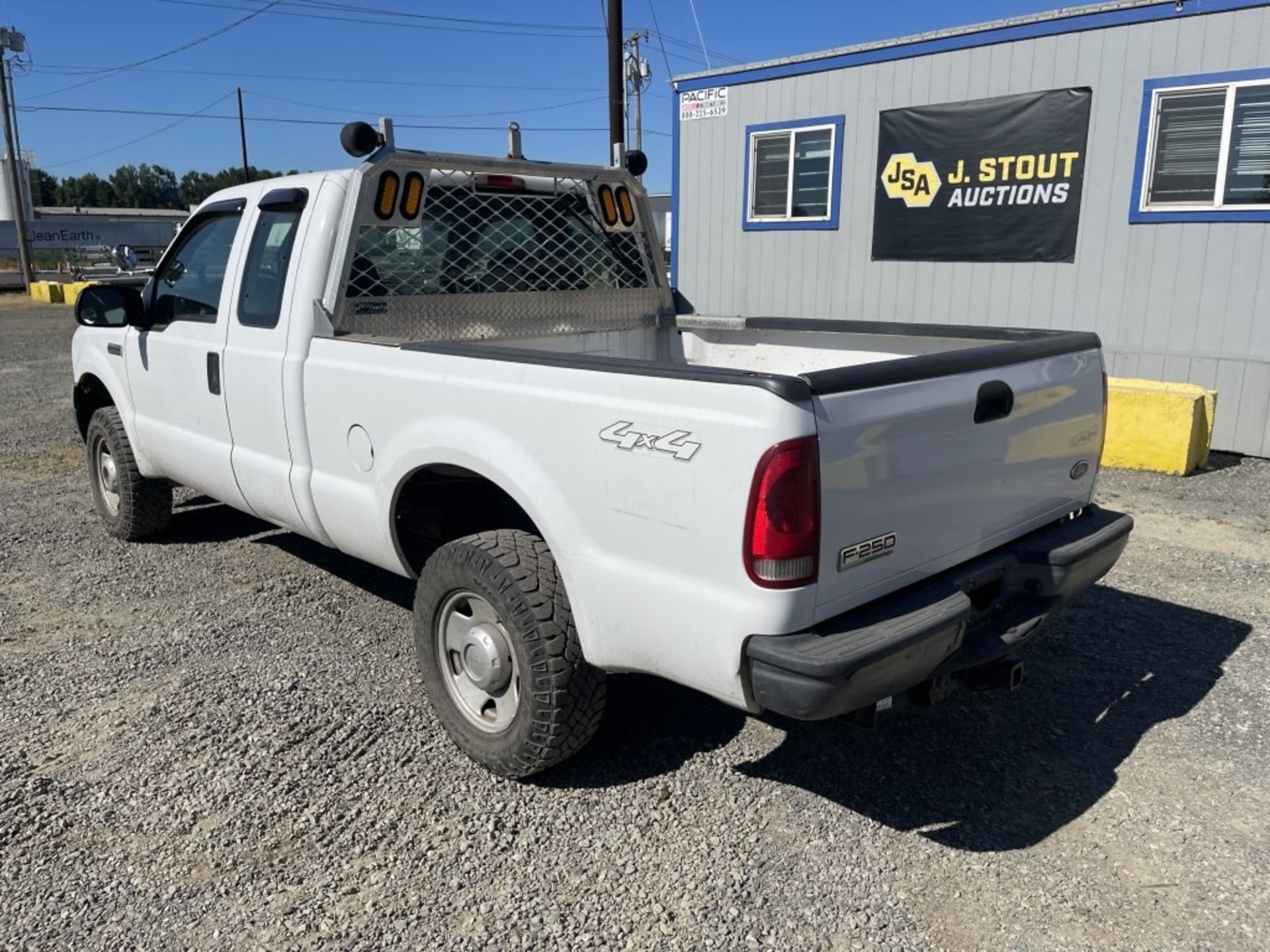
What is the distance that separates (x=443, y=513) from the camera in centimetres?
390

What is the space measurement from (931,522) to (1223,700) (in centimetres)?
199

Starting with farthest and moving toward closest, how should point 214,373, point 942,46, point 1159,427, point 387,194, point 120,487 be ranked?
point 942,46, point 1159,427, point 120,487, point 214,373, point 387,194

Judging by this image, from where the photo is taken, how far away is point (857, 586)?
2707 millimetres

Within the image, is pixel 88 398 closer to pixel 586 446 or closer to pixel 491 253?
pixel 491 253

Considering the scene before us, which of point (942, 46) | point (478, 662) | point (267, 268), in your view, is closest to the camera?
point (478, 662)

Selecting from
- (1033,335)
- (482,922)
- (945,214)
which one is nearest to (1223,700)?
(1033,335)

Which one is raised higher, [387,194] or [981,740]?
[387,194]

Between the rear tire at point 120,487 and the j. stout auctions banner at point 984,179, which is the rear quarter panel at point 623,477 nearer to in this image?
the rear tire at point 120,487

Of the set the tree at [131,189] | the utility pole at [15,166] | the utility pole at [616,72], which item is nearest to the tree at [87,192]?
the tree at [131,189]

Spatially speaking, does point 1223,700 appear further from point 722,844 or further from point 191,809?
point 191,809

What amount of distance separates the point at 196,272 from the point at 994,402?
12.4 ft

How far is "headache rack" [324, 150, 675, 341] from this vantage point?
415cm

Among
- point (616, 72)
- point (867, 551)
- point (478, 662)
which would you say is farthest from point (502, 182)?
point (616, 72)

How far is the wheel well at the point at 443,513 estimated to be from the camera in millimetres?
3740
